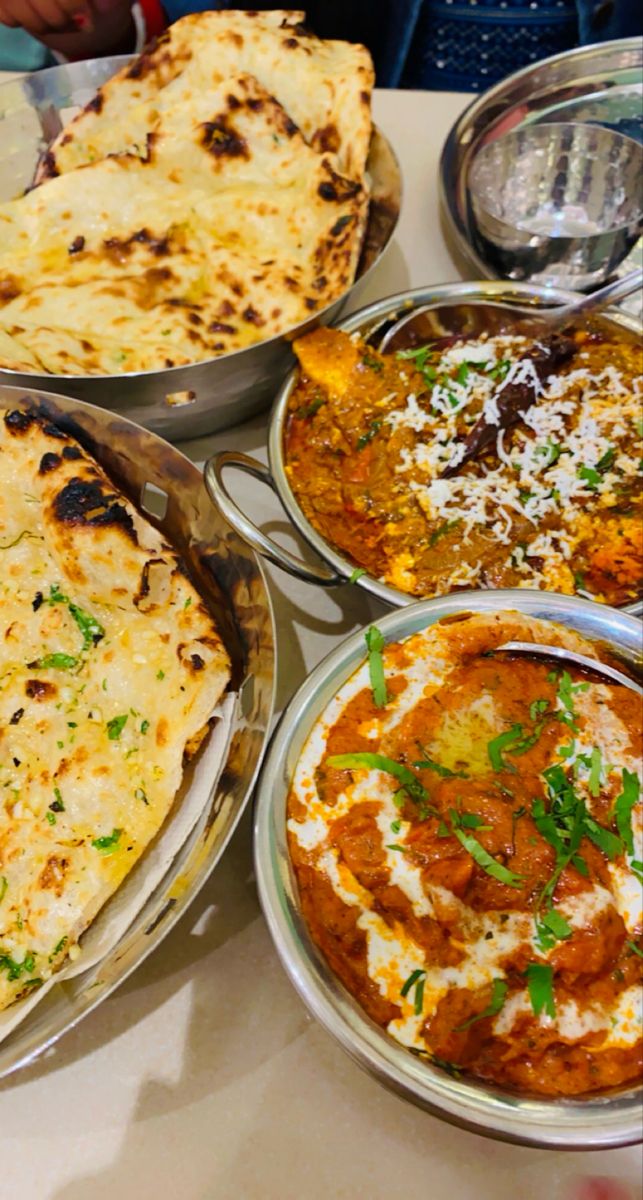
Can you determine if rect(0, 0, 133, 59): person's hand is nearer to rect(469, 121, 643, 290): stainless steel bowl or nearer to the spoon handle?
rect(469, 121, 643, 290): stainless steel bowl

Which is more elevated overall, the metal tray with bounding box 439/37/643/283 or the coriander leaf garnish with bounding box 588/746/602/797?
the metal tray with bounding box 439/37/643/283

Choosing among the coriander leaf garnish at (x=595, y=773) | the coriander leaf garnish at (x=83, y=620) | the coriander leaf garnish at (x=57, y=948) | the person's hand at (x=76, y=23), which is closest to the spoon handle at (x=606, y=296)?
the coriander leaf garnish at (x=595, y=773)

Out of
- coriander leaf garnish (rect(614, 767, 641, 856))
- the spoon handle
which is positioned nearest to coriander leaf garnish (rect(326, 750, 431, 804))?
coriander leaf garnish (rect(614, 767, 641, 856))

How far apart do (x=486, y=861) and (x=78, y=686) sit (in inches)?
24.8

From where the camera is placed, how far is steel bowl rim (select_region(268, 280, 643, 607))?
1204 millimetres

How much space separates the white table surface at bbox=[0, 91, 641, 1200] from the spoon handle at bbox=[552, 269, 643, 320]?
1216 millimetres

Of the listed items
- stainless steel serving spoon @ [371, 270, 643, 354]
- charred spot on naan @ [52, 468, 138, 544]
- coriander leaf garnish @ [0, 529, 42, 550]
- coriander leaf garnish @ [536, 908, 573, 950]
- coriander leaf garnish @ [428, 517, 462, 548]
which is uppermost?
stainless steel serving spoon @ [371, 270, 643, 354]

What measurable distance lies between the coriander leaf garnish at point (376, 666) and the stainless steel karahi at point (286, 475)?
0.46 feet

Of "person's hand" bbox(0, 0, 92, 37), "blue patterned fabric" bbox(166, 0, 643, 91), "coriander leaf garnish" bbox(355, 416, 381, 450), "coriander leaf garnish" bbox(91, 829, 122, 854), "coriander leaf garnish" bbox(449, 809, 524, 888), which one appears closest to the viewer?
"coriander leaf garnish" bbox(449, 809, 524, 888)

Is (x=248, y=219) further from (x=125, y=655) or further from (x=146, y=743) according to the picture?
(x=146, y=743)

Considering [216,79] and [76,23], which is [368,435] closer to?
[216,79]

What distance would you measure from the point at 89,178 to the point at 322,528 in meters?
0.95

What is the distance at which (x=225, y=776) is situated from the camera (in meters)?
1.02

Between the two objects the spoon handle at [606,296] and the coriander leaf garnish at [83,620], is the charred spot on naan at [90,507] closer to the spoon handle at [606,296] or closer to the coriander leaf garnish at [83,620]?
the coriander leaf garnish at [83,620]
